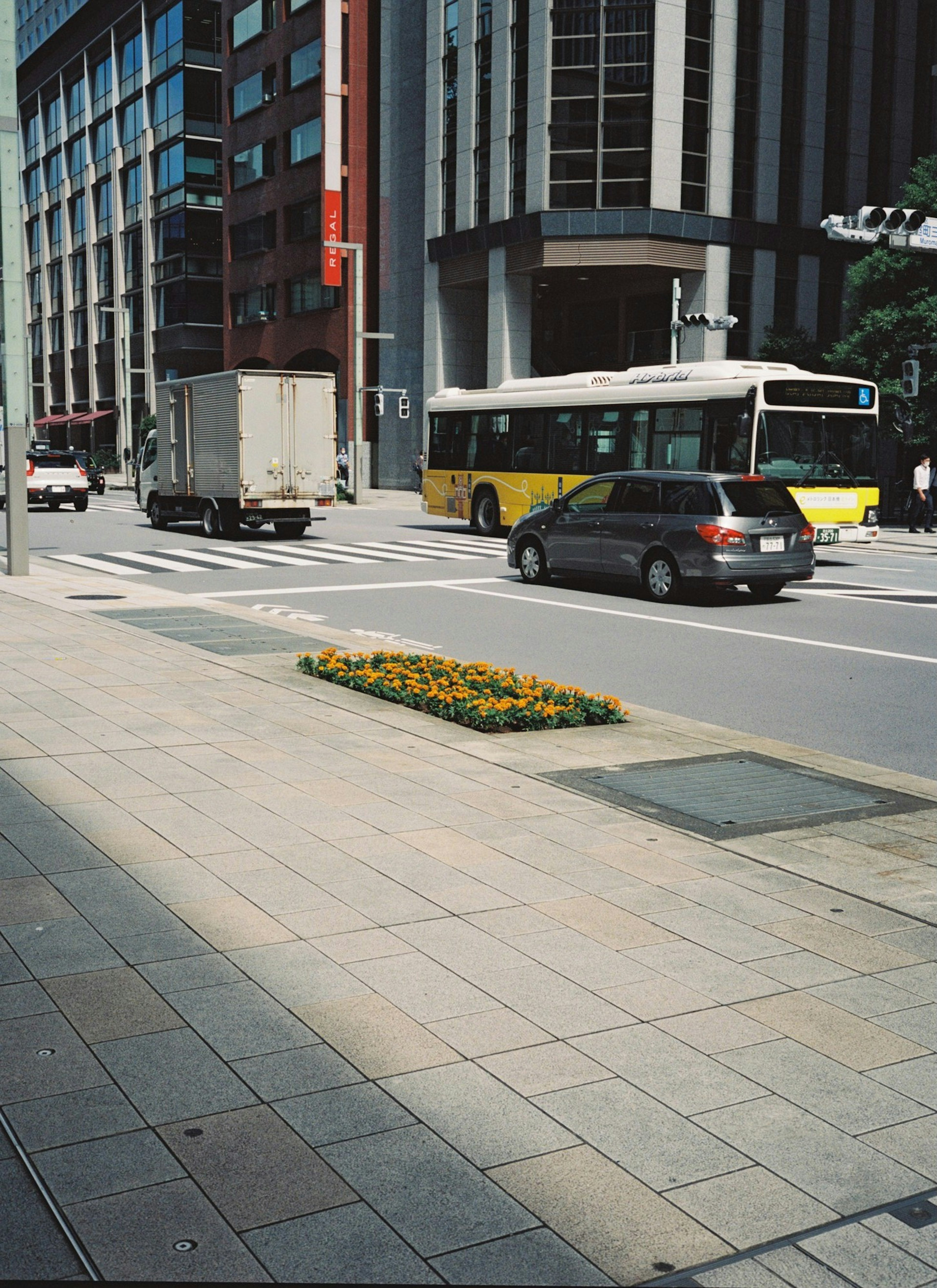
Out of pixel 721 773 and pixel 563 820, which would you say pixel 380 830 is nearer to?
pixel 563 820

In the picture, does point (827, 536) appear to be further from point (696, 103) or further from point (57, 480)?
point (696, 103)

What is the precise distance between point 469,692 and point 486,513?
20741 mm

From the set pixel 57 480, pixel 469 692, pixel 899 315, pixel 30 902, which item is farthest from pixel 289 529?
pixel 30 902

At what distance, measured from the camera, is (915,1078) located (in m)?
3.86

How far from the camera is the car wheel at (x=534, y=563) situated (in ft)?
62.4

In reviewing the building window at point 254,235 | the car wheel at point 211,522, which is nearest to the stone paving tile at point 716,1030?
the car wheel at point 211,522

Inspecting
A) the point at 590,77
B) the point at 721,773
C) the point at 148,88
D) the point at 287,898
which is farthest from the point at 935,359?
the point at 148,88

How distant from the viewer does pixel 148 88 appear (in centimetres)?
7681

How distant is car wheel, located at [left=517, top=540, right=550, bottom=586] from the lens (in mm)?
19031

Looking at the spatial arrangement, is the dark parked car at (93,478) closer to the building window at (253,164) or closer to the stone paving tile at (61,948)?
the building window at (253,164)

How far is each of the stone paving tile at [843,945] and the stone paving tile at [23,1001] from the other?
2528 millimetres

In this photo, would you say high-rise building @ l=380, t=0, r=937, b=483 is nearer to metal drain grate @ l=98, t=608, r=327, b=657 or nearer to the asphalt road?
the asphalt road

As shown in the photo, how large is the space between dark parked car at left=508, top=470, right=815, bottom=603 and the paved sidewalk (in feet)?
30.4

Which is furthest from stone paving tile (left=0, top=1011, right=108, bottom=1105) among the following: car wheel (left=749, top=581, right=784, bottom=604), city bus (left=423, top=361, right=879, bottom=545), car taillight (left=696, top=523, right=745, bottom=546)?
city bus (left=423, top=361, right=879, bottom=545)
